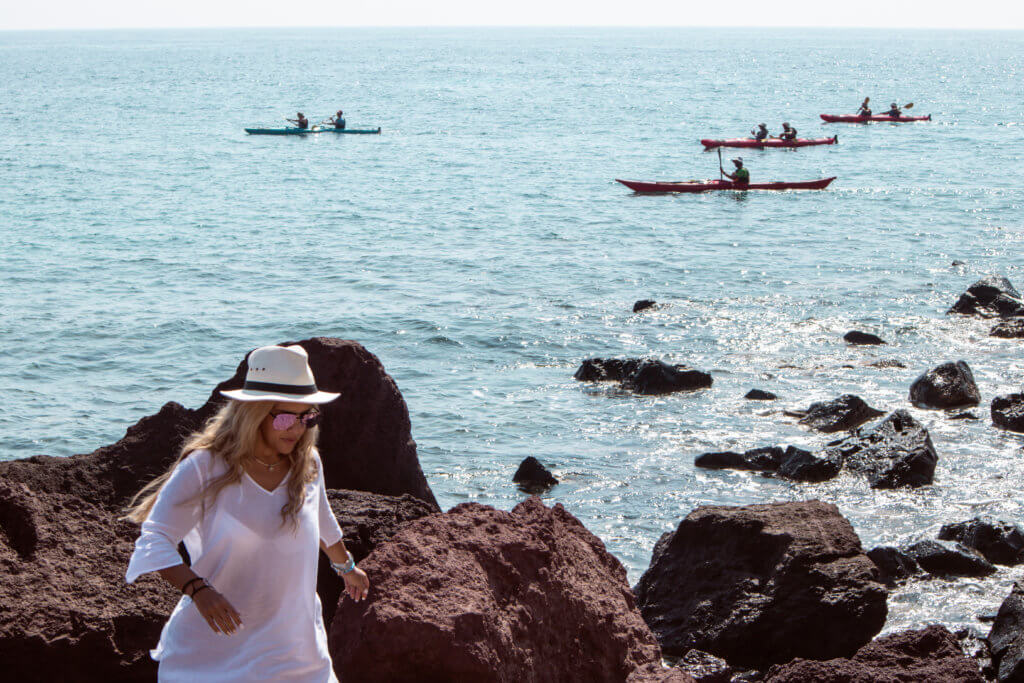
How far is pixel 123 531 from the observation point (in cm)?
682

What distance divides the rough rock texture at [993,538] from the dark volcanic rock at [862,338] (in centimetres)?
1059

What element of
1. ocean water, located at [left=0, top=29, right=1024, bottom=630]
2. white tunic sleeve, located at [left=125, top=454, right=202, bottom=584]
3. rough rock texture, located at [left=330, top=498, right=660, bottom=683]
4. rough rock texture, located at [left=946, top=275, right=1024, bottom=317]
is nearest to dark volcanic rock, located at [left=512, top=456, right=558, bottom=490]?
ocean water, located at [left=0, top=29, right=1024, bottom=630]

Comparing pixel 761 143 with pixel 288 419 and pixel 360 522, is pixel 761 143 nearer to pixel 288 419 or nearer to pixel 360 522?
pixel 360 522

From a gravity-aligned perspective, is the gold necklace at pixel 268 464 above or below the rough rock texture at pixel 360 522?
above

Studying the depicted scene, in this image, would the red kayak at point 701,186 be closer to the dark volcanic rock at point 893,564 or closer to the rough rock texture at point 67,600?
the dark volcanic rock at point 893,564

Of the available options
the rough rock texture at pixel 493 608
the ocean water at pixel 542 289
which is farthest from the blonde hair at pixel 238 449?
the ocean water at pixel 542 289

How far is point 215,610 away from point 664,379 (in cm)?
1734

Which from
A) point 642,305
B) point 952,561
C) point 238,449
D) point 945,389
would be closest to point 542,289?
point 642,305

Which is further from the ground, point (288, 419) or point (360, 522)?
point (288, 419)

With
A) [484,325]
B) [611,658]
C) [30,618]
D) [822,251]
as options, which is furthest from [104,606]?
[822,251]

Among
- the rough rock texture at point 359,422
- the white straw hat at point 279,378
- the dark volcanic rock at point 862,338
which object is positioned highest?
the white straw hat at point 279,378

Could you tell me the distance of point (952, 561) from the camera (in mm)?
12875

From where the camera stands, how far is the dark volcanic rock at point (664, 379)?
21.2 metres

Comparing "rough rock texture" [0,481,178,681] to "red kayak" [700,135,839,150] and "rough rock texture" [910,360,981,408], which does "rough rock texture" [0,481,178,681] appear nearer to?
"rough rock texture" [910,360,981,408]
